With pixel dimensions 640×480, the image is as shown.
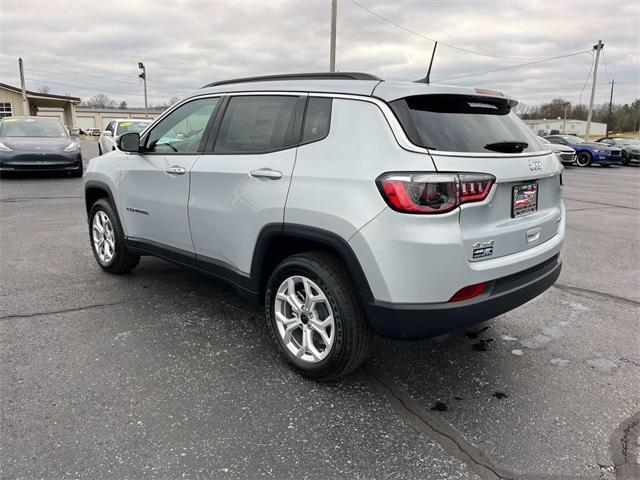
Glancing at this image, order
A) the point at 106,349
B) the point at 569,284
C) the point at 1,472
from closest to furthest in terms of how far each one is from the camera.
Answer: the point at 1,472
the point at 106,349
the point at 569,284

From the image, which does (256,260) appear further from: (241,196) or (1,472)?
(1,472)

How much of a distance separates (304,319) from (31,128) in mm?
13116

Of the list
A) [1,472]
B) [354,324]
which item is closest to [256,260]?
[354,324]

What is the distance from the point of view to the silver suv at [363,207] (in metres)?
2.55

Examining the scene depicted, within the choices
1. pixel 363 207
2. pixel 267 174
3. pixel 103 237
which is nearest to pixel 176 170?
pixel 267 174

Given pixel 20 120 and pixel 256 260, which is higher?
pixel 20 120

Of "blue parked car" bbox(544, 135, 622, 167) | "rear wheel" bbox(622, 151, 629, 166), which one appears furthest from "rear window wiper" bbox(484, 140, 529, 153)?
"rear wheel" bbox(622, 151, 629, 166)

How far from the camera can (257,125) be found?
11.2 feet

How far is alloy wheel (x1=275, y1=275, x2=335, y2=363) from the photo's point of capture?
2.97 m

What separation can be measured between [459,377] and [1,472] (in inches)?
99.1

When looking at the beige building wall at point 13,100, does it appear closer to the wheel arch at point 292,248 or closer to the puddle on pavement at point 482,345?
the wheel arch at point 292,248

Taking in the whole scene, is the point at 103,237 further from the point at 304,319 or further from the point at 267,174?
the point at 304,319

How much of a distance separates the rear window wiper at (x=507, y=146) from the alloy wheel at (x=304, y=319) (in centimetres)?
129

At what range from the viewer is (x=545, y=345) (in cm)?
367
